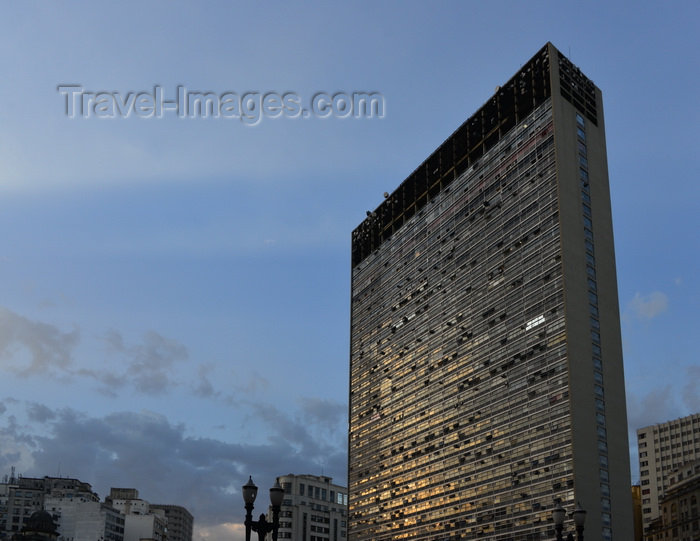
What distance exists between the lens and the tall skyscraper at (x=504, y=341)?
108 meters

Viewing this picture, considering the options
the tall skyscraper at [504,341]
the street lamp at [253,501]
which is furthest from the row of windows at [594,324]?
the street lamp at [253,501]

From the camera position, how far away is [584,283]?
114 m

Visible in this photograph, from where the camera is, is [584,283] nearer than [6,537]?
Yes

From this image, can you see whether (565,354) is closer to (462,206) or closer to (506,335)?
(506,335)

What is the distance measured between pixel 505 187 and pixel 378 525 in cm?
6812

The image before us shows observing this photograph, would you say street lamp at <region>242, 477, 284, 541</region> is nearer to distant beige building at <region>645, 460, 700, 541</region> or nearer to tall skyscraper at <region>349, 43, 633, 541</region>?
tall skyscraper at <region>349, 43, 633, 541</region>

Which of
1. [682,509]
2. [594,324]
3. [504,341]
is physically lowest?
[682,509]

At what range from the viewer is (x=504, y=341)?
12438cm

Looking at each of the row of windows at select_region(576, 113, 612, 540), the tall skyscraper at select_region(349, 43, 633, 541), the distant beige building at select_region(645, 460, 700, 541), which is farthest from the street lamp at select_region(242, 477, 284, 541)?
the distant beige building at select_region(645, 460, 700, 541)

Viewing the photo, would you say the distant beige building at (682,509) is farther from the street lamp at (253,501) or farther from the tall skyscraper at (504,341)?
the street lamp at (253,501)

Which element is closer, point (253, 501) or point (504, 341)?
point (253, 501)

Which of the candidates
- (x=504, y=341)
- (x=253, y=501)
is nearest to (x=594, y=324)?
(x=504, y=341)

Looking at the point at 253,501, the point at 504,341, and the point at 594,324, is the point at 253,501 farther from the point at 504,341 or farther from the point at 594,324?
the point at 504,341

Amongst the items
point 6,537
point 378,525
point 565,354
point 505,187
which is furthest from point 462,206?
point 6,537
